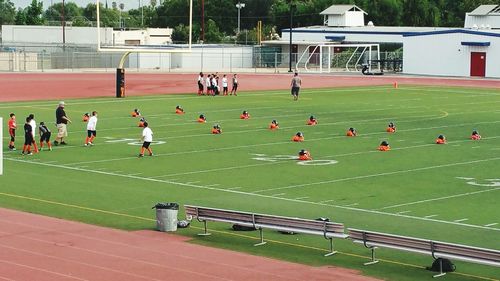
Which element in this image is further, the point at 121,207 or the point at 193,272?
the point at 121,207

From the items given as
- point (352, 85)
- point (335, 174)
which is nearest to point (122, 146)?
point (335, 174)

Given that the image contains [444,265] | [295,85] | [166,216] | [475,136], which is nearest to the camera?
[444,265]

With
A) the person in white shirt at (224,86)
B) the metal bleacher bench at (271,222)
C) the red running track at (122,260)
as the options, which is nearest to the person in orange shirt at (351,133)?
the metal bleacher bench at (271,222)

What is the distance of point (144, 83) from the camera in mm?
77500

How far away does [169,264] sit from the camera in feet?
66.0

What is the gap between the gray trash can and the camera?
76.2 ft

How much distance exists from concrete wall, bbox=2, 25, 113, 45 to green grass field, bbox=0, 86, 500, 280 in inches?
2894

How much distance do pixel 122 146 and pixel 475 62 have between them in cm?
5678

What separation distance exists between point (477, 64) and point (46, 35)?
56.1 metres

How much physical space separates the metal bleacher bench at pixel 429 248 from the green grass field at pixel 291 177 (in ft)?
1.40

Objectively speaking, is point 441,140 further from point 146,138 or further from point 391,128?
point 146,138

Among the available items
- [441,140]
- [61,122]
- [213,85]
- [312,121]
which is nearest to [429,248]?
[441,140]

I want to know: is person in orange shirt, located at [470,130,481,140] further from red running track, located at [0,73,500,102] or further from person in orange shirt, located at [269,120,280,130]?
red running track, located at [0,73,500,102]

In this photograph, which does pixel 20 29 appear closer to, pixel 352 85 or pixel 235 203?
pixel 352 85
